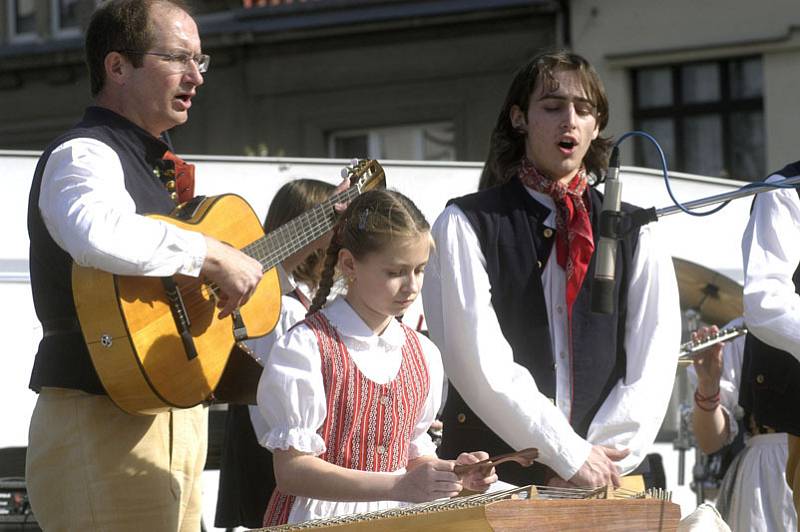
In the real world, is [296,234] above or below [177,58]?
below

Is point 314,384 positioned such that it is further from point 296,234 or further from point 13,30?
point 13,30

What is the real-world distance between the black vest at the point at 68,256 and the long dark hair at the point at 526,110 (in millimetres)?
1015

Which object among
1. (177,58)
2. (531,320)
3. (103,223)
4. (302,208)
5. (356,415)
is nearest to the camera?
(103,223)

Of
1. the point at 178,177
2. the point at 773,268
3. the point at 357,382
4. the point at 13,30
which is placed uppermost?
the point at 13,30

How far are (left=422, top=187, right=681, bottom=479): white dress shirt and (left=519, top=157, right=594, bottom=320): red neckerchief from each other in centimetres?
3

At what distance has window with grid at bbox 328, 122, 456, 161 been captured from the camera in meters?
16.8

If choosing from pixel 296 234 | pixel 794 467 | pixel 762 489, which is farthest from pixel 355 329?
pixel 762 489

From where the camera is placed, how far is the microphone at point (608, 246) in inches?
159

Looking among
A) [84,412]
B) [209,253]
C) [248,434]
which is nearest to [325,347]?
[209,253]

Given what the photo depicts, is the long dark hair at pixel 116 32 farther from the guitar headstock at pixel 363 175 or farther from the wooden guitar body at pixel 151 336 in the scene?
the guitar headstock at pixel 363 175

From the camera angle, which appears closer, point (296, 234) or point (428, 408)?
point (428, 408)

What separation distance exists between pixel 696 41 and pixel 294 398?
12.8 meters

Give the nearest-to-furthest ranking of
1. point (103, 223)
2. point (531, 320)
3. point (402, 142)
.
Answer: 1. point (103, 223)
2. point (531, 320)
3. point (402, 142)

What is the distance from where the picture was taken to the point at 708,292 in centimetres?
805
